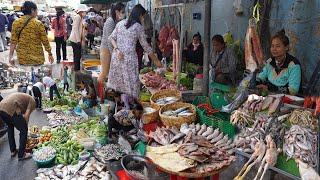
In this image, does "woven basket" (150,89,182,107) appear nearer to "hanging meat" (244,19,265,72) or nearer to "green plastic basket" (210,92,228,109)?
"green plastic basket" (210,92,228,109)

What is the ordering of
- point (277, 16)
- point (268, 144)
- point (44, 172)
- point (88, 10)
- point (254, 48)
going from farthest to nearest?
1. point (88, 10)
2. point (277, 16)
3. point (44, 172)
4. point (254, 48)
5. point (268, 144)

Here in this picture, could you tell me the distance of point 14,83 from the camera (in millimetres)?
→ 11516

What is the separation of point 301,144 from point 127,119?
3027mm

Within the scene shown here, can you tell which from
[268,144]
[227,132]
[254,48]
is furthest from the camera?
[254,48]

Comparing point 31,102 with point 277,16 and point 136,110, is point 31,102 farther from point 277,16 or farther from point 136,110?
point 277,16

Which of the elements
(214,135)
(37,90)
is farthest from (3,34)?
(214,135)

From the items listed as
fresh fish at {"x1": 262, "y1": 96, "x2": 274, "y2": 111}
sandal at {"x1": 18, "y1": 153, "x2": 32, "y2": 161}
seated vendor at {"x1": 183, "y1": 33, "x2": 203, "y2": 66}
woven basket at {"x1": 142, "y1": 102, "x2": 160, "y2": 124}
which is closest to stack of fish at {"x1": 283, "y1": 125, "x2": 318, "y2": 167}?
fresh fish at {"x1": 262, "y1": 96, "x2": 274, "y2": 111}

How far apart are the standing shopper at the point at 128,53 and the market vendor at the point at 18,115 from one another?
161 cm

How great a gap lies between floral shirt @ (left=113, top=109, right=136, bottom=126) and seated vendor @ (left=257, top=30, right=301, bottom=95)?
84.2 inches

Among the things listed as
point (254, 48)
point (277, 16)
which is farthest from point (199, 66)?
point (254, 48)

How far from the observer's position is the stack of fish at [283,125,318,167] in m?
3.29

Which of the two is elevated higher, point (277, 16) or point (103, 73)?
point (277, 16)

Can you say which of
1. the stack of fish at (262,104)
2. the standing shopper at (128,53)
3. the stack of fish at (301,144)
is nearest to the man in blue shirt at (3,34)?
the standing shopper at (128,53)

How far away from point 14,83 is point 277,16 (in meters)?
8.85
